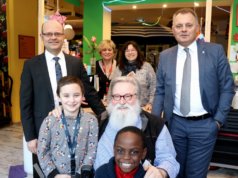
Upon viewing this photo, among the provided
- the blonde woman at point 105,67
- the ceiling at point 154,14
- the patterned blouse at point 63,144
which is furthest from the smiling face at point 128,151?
the ceiling at point 154,14

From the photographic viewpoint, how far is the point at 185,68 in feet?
6.88

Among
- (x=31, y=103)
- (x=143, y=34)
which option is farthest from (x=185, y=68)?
(x=143, y=34)

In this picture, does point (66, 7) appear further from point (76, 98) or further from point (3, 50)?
point (76, 98)

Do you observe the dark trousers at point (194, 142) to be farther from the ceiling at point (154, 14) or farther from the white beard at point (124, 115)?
the ceiling at point (154, 14)

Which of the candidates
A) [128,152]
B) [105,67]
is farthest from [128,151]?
[105,67]

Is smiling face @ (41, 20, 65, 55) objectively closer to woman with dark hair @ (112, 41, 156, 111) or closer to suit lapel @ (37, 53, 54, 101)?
suit lapel @ (37, 53, 54, 101)

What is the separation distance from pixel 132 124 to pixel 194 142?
0.61 metres

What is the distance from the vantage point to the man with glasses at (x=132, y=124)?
172 cm

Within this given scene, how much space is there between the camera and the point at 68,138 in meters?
1.82

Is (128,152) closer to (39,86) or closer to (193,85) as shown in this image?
(193,85)

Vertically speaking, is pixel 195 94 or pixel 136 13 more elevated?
pixel 136 13

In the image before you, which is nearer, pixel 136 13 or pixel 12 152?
pixel 12 152

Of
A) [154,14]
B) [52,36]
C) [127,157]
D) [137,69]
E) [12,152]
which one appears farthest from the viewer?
[154,14]

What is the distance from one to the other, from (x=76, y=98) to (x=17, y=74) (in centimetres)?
481
